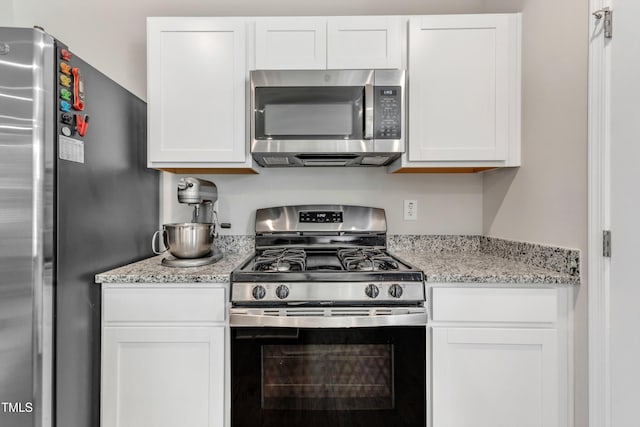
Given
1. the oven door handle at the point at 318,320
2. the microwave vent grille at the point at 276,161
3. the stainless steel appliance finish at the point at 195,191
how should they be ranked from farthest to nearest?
1. the microwave vent grille at the point at 276,161
2. the stainless steel appliance finish at the point at 195,191
3. the oven door handle at the point at 318,320

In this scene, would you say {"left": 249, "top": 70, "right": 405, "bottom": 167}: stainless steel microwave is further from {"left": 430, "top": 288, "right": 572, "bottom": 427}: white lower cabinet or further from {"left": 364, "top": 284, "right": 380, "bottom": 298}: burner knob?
{"left": 430, "top": 288, "right": 572, "bottom": 427}: white lower cabinet

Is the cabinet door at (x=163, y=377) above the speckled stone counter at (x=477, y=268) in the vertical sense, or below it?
below

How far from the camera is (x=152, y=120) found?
1696 millimetres

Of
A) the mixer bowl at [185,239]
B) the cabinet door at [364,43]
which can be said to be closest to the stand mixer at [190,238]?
the mixer bowl at [185,239]

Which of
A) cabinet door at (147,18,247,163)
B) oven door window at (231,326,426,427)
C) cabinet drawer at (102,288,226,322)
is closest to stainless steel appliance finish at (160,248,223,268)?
cabinet drawer at (102,288,226,322)

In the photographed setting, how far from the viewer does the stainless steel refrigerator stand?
3.82 feet

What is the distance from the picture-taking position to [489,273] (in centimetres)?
141

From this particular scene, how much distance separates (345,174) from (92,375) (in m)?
1.61

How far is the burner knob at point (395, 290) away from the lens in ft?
4.54

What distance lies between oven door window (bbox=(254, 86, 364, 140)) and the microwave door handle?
20 mm

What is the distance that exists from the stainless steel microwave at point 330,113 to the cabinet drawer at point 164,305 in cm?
75
